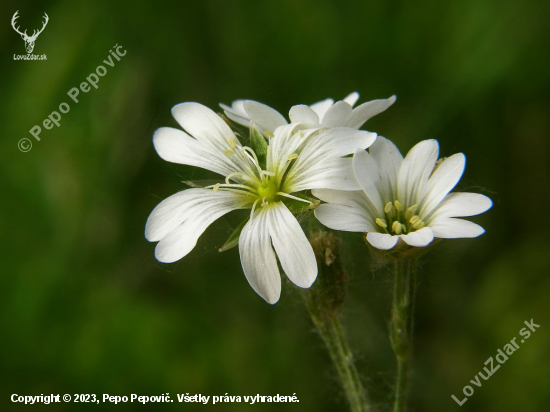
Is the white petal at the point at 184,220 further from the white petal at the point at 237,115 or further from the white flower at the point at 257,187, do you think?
the white petal at the point at 237,115

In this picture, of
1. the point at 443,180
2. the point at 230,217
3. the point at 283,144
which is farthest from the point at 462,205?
the point at 230,217

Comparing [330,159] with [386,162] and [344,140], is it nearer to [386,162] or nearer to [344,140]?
[344,140]

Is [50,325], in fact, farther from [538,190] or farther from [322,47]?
[538,190]

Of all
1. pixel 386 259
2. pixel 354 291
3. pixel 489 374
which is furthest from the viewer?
pixel 354 291

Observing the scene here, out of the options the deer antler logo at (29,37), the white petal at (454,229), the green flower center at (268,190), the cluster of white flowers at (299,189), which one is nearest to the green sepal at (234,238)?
→ the cluster of white flowers at (299,189)

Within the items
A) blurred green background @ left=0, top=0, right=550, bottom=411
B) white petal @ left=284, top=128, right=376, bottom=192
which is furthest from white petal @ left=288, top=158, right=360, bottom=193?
blurred green background @ left=0, top=0, right=550, bottom=411

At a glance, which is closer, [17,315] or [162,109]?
[17,315]

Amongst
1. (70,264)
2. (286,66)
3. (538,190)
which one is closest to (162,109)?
(286,66)
